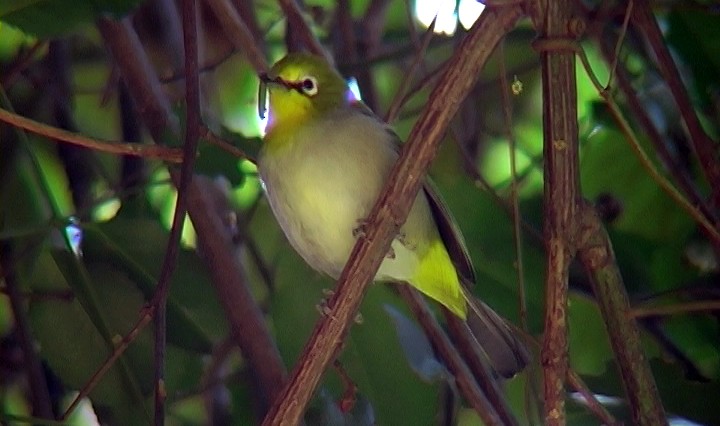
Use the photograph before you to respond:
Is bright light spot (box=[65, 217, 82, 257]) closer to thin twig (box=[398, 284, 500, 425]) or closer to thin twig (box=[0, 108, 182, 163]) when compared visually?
thin twig (box=[0, 108, 182, 163])

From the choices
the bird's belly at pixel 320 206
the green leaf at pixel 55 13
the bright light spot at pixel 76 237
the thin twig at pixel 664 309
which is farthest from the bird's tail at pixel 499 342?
the green leaf at pixel 55 13

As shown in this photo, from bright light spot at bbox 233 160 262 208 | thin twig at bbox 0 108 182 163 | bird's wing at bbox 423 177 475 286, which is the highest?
bright light spot at bbox 233 160 262 208

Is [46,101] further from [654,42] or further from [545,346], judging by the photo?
[545,346]

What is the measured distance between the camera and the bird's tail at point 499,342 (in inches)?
84.4

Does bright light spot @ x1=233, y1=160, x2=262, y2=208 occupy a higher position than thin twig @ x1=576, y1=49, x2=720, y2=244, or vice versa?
bright light spot @ x1=233, y1=160, x2=262, y2=208

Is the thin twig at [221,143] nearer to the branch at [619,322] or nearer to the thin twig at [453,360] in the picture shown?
the thin twig at [453,360]

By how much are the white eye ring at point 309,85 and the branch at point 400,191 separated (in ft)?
2.34

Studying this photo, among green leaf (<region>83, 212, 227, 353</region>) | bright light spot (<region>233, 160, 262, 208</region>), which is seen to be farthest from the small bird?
bright light spot (<region>233, 160, 262, 208</region>)

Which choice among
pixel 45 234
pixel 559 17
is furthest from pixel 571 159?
pixel 45 234

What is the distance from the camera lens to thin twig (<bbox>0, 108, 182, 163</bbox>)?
1733mm

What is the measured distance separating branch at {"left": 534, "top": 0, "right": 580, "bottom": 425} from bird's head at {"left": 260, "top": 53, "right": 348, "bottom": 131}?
2.30ft

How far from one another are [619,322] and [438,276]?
61 cm

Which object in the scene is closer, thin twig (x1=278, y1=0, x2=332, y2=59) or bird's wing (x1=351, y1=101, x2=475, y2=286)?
bird's wing (x1=351, y1=101, x2=475, y2=286)

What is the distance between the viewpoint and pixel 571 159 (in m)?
1.56
